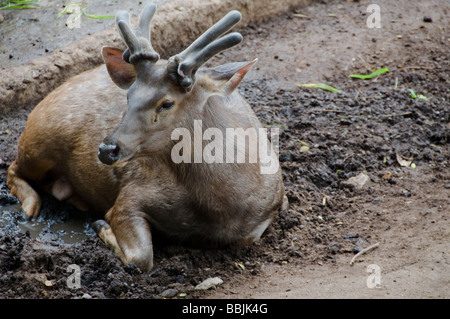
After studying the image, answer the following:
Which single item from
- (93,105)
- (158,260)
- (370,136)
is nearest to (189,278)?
(158,260)

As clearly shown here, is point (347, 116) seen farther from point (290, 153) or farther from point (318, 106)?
point (290, 153)

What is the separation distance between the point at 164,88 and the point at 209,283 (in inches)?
58.3

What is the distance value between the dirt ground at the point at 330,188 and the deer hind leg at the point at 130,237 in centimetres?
10

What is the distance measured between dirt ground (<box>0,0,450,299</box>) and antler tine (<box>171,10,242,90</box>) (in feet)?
4.86

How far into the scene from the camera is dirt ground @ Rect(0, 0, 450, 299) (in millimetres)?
4668

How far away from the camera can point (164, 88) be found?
460cm

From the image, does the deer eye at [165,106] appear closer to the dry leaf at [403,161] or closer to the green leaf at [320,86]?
the dry leaf at [403,161]

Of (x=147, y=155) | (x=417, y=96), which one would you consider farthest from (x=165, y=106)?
(x=417, y=96)

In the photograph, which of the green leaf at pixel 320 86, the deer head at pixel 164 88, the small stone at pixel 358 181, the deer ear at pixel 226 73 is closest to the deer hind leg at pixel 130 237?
the deer head at pixel 164 88

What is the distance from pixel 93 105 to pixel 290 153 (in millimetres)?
2008

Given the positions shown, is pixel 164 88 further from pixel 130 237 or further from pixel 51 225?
pixel 51 225

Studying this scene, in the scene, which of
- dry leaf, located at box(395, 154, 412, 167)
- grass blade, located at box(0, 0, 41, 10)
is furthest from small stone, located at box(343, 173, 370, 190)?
grass blade, located at box(0, 0, 41, 10)

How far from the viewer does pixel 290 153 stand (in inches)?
255

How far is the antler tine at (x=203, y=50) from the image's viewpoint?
14.8 feet
